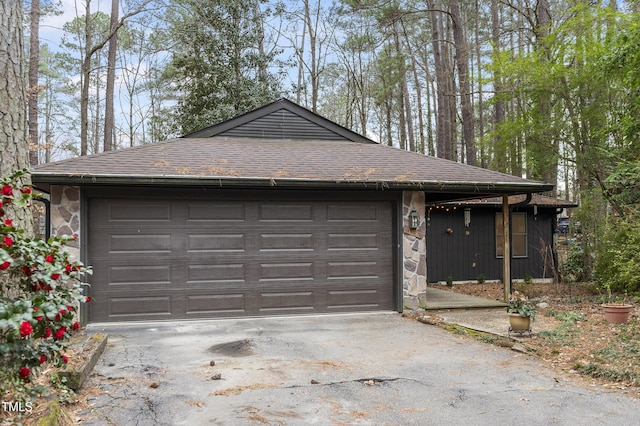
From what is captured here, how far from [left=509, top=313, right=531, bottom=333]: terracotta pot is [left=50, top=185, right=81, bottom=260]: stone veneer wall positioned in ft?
20.1

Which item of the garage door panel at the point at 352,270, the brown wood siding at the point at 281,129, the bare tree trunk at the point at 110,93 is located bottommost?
the garage door panel at the point at 352,270

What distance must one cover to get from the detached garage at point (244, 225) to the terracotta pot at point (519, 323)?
7.05 feet

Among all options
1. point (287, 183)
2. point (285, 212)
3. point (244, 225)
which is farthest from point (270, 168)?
point (244, 225)

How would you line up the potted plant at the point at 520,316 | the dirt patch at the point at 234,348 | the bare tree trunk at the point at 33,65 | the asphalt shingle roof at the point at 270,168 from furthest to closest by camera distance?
the bare tree trunk at the point at 33,65 < the asphalt shingle roof at the point at 270,168 < the potted plant at the point at 520,316 < the dirt patch at the point at 234,348

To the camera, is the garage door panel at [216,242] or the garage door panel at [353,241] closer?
the garage door panel at [216,242]

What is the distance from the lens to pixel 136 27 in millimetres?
24016

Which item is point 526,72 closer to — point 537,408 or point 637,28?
point 637,28

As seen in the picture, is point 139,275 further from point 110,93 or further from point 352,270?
point 110,93

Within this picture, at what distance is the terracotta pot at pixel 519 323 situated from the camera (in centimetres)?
655

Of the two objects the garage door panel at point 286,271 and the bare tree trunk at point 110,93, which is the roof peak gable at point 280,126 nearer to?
the garage door panel at point 286,271

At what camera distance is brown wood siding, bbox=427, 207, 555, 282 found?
13391 mm

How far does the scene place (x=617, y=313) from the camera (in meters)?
7.07

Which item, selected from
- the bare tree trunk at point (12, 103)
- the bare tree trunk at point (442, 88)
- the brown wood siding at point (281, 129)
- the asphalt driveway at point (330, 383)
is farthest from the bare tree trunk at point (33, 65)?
the bare tree trunk at point (442, 88)

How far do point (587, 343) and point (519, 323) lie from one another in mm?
797
